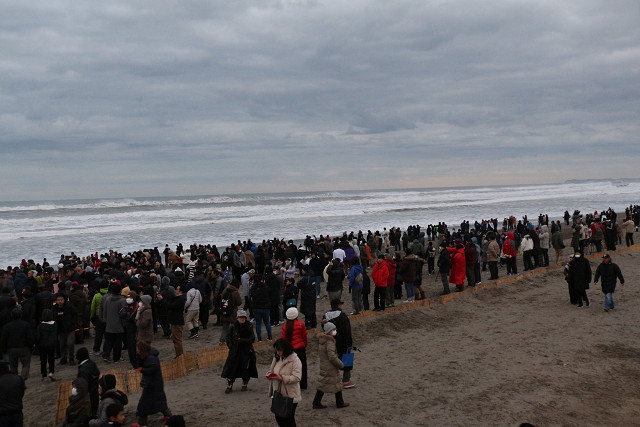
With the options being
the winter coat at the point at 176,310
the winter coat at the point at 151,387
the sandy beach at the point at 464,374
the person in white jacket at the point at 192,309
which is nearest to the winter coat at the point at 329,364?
the sandy beach at the point at 464,374

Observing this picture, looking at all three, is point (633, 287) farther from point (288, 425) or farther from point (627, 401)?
point (288, 425)

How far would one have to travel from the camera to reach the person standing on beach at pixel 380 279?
39.2 ft

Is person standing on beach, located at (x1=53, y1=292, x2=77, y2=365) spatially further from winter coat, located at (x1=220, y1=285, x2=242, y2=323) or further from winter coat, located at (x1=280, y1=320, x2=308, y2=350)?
winter coat, located at (x1=280, y1=320, x2=308, y2=350)

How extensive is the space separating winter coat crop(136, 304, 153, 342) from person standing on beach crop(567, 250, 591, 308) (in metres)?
10.1

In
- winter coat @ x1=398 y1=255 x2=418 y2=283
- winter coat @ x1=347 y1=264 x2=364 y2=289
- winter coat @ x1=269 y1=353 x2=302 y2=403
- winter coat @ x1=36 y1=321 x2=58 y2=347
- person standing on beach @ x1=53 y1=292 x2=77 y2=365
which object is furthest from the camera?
winter coat @ x1=398 y1=255 x2=418 y2=283

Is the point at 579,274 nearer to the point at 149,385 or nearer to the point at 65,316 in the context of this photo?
the point at 149,385

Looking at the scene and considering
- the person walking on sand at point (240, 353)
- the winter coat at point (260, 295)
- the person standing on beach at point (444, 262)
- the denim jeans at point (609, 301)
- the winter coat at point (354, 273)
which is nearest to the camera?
the person walking on sand at point (240, 353)

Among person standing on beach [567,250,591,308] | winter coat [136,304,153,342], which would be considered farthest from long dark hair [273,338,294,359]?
person standing on beach [567,250,591,308]

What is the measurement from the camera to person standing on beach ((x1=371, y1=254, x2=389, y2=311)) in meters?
12.0

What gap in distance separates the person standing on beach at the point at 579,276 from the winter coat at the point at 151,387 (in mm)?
10470

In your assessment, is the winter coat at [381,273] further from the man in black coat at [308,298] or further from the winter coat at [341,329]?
the winter coat at [341,329]

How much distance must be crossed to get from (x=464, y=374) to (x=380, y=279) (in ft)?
12.4

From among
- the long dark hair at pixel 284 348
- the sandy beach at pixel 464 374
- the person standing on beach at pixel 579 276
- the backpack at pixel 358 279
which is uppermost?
the long dark hair at pixel 284 348

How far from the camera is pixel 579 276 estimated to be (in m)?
12.6
